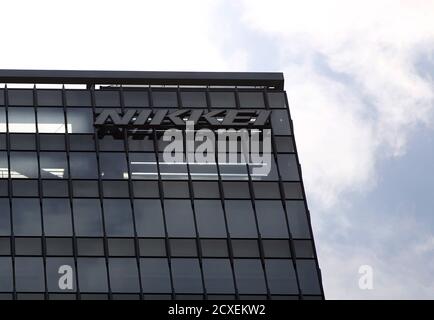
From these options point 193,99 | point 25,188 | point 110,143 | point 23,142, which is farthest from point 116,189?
point 193,99

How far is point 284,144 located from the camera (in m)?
67.5

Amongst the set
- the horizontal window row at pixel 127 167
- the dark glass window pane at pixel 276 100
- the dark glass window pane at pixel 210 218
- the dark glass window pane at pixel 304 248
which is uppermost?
the dark glass window pane at pixel 276 100

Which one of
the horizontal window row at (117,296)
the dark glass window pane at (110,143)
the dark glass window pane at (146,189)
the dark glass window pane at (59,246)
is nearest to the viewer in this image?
the horizontal window row at (117,296)

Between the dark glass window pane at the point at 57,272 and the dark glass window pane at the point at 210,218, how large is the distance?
755 centimetres

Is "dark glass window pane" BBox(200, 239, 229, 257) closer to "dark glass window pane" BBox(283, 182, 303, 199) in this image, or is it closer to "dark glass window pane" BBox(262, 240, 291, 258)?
"dark glass window pane" BBox(262, 240, 291, 258)

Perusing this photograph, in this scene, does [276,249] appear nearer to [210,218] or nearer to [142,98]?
[210,218]

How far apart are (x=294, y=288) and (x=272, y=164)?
9.06 meters

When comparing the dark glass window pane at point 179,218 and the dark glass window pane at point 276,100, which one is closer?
the dark glass window pane at point 179,218

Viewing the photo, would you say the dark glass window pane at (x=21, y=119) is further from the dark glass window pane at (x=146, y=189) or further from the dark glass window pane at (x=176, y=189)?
the dark glass window pane at (x=176, y=189)

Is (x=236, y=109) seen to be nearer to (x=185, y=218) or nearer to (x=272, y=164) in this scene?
(x=272, y=164)

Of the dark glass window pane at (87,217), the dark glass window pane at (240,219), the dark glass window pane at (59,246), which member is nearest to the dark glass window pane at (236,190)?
the dark glass window pane at (240,219)

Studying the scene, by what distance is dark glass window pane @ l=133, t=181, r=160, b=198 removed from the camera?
63594mm

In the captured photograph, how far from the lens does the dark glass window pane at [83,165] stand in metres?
64.2
